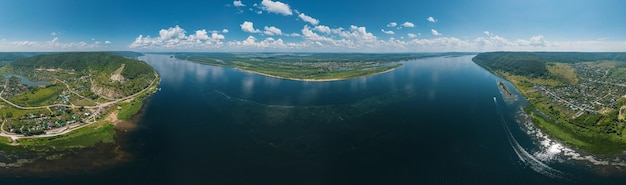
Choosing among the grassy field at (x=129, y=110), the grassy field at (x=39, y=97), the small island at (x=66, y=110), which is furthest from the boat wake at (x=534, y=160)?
the grassy field at (x=39, y=97)

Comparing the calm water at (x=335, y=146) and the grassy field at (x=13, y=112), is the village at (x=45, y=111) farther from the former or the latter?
the calm water at (x=335, y=146)

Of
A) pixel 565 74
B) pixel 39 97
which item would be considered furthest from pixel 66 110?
pixel 565 74

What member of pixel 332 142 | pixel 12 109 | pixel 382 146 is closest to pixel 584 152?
pixel 382 146

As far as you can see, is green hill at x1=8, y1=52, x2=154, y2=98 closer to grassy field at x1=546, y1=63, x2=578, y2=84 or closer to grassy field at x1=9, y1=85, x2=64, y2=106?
grassy field at x1=9, y1=85, x2=64, y2=106

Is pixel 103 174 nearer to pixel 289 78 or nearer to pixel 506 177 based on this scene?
pixel 506 177

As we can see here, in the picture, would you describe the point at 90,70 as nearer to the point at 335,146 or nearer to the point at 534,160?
the point at 335,146

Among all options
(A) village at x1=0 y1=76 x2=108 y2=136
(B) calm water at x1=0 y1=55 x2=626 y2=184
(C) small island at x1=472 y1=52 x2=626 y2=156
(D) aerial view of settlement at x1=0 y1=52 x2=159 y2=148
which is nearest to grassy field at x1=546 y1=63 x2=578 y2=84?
(C) small island at x1=472 y1=52 x2=626 y2=156

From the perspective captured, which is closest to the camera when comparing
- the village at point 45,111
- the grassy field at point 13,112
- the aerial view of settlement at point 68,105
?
the aerial view of settlement at point 68,105
